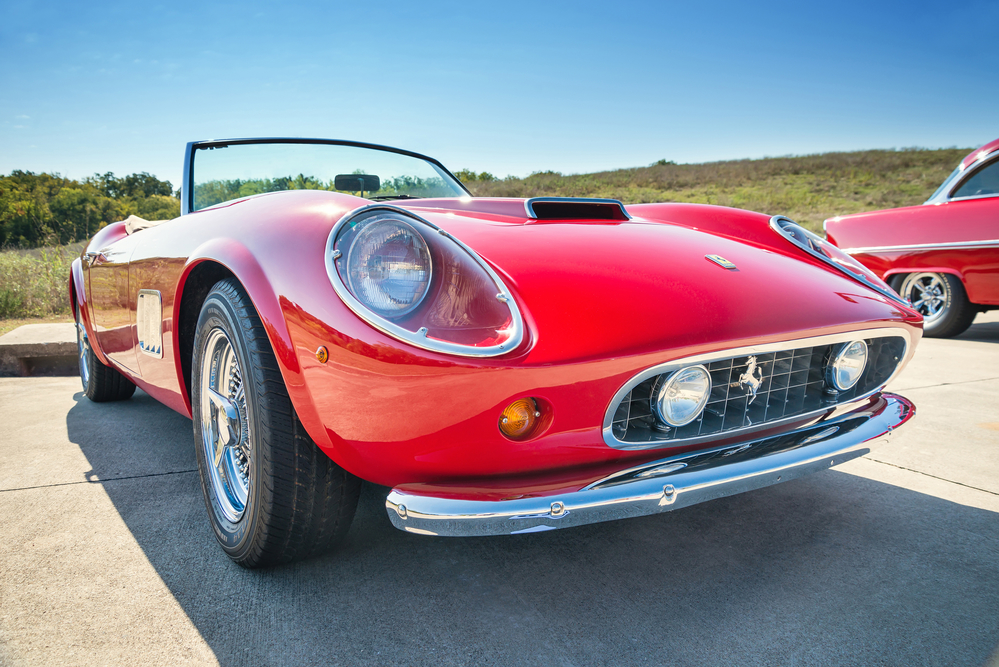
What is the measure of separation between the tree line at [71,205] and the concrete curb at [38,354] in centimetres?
104

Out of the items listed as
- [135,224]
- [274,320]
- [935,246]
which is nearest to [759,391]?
[274,320]

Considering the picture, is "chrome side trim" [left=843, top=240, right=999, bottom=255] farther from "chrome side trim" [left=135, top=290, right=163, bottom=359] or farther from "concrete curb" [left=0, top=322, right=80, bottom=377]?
"concrete curb" [left=0, top=322, right=80, bottom=377]

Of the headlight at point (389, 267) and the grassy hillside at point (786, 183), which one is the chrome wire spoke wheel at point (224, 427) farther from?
the grassy hillside at point (786, 183)

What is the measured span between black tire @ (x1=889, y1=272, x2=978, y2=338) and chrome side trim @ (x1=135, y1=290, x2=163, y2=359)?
5.36 m

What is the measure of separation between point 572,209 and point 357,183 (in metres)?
1.10

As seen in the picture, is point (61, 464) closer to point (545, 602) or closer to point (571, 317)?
point (545, 602)

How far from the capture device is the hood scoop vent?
6.33 ft

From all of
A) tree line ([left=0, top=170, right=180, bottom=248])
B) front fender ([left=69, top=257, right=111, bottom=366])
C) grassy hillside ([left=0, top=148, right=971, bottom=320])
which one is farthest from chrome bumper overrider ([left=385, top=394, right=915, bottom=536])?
grassy hillside ([left=0, top=148, right=971, bottom=320])

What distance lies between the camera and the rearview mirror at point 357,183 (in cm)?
265

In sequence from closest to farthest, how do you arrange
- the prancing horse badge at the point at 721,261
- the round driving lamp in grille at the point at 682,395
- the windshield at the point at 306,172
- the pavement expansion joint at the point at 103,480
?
the round driving lamp in grille at the point at 682,395, the prancing horse badge at the point at 721,261, the pavement expansion joint at the point at 103,480, the windshield at the point at 306,172

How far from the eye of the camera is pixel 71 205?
31.3 feet

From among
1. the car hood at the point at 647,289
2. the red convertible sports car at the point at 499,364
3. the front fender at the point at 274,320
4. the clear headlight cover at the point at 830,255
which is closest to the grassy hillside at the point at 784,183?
the clear headlight cover at the point at 830,255

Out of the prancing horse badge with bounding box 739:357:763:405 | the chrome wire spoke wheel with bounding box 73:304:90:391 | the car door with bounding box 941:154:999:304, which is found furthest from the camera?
the car door with bounding box 941:154:999:304

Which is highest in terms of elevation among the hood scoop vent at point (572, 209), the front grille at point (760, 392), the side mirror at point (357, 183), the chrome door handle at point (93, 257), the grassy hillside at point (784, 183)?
the grassy hillside at point (784, 183)
